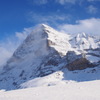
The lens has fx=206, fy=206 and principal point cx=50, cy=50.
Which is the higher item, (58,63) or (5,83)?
(58,63)

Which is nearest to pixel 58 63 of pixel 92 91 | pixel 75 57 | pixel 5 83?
pixel 75 57

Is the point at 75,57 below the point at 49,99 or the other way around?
the other way around

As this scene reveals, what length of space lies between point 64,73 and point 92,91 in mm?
102932

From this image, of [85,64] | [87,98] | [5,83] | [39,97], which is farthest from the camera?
[5,83]

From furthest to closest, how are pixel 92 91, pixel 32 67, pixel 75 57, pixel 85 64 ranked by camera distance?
pixel 32 67 → pixel 75 57 → pixel 85 64 → pixel 92 91

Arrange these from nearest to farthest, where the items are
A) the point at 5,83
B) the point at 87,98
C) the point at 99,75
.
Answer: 1. the point at 87,98
2. the point at 99,75
3. the point at 5,83

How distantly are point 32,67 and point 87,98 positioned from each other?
592ft

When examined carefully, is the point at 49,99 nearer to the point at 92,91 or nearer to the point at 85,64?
the point at 92,91

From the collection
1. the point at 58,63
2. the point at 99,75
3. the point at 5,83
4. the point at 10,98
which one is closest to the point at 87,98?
the point at 10,98

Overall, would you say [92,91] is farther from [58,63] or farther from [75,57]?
[58,63]

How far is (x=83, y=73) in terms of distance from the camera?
365ft

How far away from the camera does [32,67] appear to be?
194m

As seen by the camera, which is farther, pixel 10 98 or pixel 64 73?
pixel 64 73

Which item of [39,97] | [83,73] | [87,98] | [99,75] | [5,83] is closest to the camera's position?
[87,98]
